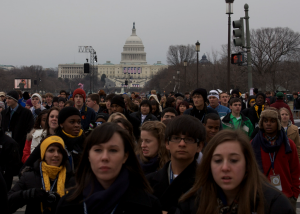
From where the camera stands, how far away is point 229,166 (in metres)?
2.27

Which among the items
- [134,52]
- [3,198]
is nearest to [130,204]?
[3,198]

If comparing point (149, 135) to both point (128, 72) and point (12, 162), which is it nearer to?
point (12, 162)

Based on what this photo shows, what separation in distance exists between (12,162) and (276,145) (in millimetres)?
3069

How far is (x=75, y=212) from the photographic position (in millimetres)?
2246

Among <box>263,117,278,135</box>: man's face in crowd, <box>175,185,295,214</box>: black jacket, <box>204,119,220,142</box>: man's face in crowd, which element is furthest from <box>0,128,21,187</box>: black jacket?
<box>175,185,295,214</box>: black jacket

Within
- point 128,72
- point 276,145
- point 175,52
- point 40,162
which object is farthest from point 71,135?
point 128,72

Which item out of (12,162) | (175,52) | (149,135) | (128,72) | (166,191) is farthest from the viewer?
(128,72)

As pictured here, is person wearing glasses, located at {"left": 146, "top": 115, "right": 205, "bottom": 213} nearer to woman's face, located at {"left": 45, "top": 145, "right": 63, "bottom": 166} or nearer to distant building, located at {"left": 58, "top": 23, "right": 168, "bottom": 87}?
woman's face, located at {"left": 45, "top": 145, "right": 63, "bottom": 166}

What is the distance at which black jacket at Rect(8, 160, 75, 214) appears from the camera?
3.23 m

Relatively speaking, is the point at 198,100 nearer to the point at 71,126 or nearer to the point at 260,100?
the point at 71,126

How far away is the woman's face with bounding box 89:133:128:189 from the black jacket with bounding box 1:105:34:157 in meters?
5.38

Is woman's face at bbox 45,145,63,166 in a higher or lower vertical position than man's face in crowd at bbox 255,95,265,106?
lower

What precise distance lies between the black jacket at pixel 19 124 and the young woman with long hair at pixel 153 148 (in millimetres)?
3902

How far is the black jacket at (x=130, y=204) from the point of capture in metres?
2.20
